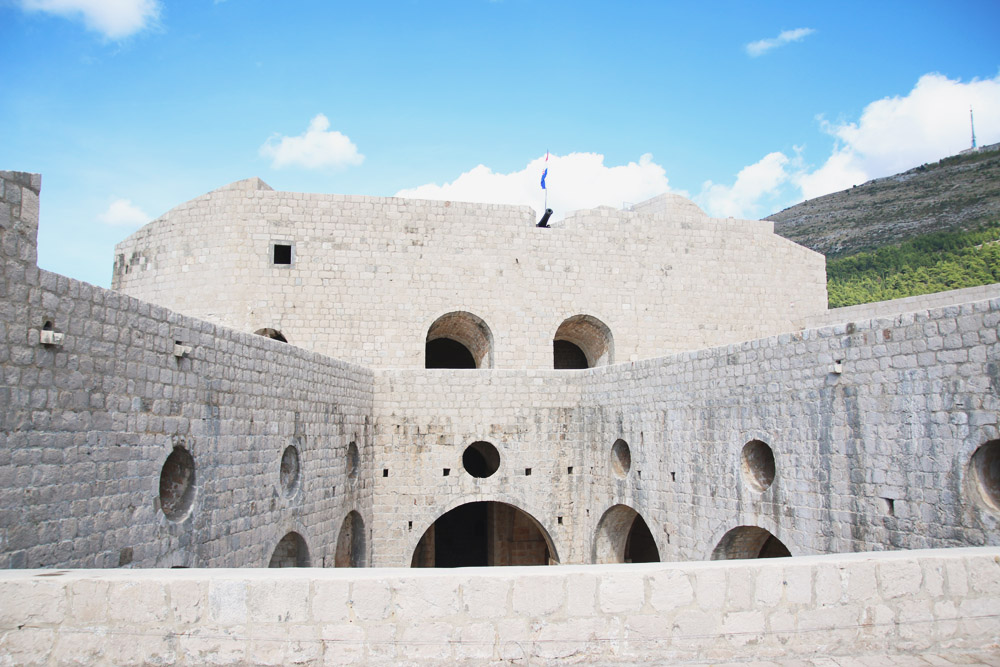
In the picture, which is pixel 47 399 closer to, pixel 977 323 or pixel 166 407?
pixel 166 407

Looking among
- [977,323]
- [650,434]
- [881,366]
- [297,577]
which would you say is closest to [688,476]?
[650,434]

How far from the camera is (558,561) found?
608 inches

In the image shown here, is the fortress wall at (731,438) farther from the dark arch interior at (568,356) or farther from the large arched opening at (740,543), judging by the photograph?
the dark arch interior at (568,356)

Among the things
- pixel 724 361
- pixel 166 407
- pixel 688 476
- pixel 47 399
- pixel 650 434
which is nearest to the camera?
pixel 47 399

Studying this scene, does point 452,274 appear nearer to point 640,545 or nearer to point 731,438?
point 640,545

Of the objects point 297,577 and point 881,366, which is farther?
point 881,366

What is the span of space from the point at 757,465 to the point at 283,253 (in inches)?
469

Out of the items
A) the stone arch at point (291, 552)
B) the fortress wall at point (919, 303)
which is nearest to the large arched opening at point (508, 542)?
the stone arch at point (291, 552)

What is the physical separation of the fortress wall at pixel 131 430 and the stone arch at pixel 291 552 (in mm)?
279

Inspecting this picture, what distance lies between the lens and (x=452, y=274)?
18.6 meters

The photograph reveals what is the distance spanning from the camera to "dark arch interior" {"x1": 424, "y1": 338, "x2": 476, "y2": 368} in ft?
80.6

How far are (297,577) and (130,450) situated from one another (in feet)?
12.0

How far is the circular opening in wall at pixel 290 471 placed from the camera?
10.6 meters

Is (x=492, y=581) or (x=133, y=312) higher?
(x=133, y=312)
